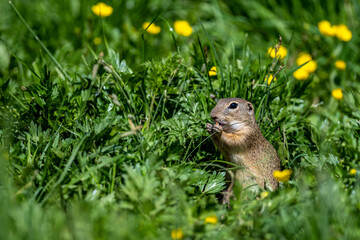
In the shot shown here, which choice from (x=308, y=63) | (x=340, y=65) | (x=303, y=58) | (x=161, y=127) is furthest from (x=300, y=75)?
(x=161, y=127)

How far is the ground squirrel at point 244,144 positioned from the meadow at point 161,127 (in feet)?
0.50

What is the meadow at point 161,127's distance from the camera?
7.41 feet

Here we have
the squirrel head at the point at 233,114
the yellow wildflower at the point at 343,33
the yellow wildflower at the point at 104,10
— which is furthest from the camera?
the yellow wildflower at the point at 343,33

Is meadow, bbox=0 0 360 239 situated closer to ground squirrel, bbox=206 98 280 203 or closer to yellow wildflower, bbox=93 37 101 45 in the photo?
yellow wildflower, bbox=93 37 101 45

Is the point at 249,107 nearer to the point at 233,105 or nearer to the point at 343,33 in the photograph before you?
the point at 233,105

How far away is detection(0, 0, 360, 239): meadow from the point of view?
2.26 m

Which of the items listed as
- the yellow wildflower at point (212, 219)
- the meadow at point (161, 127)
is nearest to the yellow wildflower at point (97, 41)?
the meadow at point (161, 127)

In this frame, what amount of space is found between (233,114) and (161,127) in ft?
1.73

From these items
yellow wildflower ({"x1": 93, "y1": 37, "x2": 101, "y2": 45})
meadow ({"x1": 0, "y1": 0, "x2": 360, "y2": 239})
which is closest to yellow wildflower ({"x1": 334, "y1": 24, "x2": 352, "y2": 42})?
meadow ({"x1": 0, "y1": 0, "x2": 360, "y2": 239})

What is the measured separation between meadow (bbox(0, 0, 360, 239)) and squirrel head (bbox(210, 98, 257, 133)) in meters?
0.17

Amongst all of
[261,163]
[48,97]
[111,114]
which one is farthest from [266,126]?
[48,97]

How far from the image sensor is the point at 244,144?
322cm

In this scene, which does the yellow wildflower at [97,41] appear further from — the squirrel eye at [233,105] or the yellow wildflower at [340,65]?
the yellow wildflower at [340,65]

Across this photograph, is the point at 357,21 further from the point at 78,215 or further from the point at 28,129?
the point at 78,215
